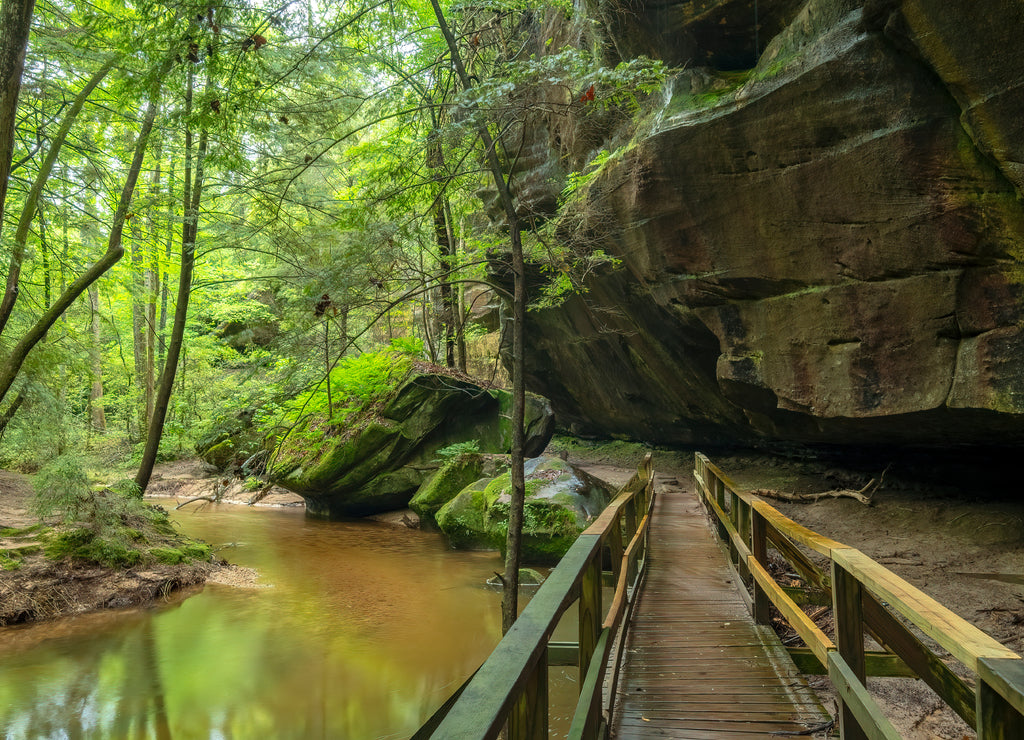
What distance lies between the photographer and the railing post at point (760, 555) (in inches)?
201

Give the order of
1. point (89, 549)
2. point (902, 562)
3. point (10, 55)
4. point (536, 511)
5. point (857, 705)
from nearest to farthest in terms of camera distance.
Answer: point (857, 705), point (10, 55), point (902, 562), point (89, 549), point (536, 511)

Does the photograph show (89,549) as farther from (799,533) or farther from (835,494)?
(835,494)

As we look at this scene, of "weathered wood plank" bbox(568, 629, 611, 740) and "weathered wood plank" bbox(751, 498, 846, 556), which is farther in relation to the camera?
"weathered wood plank" bbox(751, 498, 846, 556)

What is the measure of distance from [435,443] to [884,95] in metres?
12.5

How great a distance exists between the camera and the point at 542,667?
1813 millimetres

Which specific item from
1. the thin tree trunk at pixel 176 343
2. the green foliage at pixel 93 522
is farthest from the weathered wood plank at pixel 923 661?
the thin tree trunk at pixel 176 343

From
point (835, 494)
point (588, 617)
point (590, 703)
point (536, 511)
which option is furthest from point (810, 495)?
point (590, 703)

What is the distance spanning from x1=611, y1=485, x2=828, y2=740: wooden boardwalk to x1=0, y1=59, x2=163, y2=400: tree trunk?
6.14m

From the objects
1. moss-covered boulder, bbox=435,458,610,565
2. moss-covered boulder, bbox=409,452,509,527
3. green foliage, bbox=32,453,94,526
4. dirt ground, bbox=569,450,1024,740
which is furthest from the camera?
moss-covered boulder, bbox=409,452,509,527

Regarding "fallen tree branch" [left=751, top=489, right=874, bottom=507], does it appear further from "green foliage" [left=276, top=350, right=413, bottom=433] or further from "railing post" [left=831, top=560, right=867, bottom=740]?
"green foliage" [left=276, top=350, right=413, bottom=433]

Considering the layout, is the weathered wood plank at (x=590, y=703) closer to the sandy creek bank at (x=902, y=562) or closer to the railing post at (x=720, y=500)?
the sandy creek bank at (x=902, y=562)

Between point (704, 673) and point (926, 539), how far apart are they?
667 cm

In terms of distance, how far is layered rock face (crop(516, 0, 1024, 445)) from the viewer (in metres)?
6.71

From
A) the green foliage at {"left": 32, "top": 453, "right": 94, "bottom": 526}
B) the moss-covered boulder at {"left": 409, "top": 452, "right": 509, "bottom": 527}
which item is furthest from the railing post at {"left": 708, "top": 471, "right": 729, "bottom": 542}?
the green foliage at {"left": 32, "top": 453, "right": 94, "bottom": 526}
